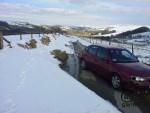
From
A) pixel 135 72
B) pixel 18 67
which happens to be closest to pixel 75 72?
pixel 18 67

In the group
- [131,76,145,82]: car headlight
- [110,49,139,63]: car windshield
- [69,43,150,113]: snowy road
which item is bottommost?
[69,43,150,113]: snowy road

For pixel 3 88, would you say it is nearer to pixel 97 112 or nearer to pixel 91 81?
pixel 97 112

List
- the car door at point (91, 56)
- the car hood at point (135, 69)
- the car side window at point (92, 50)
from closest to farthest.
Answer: the car hood at point (135, 69) → the car door at point (91, 56) → the car side window at point (92, 50)

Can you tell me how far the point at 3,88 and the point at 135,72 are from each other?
14.5ft

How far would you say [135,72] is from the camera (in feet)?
33.1

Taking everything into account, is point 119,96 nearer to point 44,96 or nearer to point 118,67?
point 118,67

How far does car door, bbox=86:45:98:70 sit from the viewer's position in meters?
13.4

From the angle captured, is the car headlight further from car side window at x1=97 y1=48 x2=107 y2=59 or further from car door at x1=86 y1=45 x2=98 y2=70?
car door at x1=86 y1=45 x2=98 y2=70

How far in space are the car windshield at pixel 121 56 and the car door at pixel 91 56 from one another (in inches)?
52.0

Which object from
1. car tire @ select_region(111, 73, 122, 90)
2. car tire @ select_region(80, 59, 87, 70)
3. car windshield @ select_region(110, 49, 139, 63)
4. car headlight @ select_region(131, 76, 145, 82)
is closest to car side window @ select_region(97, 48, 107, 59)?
car windshield @ select_region(110, 49, 139, 63)

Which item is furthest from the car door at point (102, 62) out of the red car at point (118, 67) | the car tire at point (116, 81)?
the car tire at point (116, 81)

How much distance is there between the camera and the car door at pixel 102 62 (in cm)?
1176

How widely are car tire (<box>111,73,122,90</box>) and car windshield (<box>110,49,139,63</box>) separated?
2.51 ft

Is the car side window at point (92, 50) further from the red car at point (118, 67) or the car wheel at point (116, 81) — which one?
the car wheel at point (116, 81)
